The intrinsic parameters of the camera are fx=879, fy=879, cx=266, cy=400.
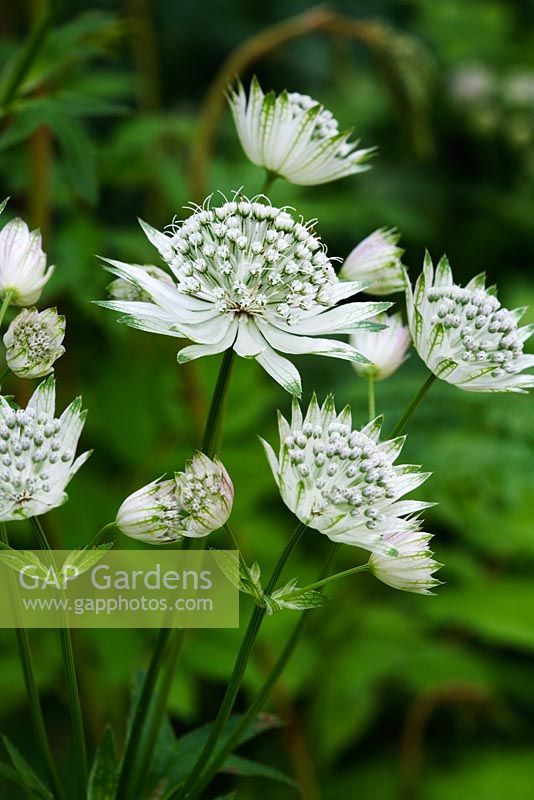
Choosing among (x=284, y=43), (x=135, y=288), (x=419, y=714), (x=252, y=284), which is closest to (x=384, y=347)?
(x=252, y=284)

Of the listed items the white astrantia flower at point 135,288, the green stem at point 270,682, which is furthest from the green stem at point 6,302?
the green stem at point 270,682

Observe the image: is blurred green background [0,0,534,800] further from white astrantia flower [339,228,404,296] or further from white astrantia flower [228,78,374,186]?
white astrantia flower [339,228,404,296]

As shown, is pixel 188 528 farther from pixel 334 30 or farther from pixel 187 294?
pixel 334 30

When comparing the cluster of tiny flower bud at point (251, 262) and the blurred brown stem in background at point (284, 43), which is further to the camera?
the blurred brown stem in background at point (284, 43)

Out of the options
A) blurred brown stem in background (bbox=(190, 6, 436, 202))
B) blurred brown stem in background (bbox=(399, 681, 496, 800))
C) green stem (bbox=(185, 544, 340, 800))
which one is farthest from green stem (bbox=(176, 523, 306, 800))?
blurred brown stem in background (bbox=(190, 6, 436, 202))

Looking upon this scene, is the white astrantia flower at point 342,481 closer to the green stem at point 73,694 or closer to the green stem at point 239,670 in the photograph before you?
the green stem at point 239,670

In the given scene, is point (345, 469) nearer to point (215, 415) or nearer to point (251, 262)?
point (215, 415)
